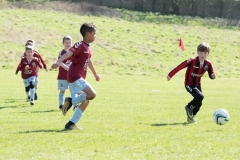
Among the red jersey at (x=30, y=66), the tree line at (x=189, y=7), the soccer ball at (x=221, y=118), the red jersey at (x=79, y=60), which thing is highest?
the red jersey at (x=79, y=60)

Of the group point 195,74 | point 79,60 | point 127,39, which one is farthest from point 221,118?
point 127,39

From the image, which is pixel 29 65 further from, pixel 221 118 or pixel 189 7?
pixel 189 7

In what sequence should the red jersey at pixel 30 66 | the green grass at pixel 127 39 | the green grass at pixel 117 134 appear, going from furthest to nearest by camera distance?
1. the green grass at pixel 127 39
2. the red jersey at pixel 30 66
3. the green grass at pixel 117 134

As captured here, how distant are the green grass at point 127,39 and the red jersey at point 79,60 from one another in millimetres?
26789

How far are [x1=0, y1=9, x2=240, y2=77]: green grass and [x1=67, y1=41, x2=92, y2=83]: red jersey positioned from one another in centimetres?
2679

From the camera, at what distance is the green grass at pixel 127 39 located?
39844 millimetres

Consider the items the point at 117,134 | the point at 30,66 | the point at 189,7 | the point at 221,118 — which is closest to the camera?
the point at 117,134

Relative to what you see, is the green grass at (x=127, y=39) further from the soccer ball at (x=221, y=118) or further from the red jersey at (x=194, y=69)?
the soccer ball at (x=221, y=118)

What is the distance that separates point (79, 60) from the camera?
9617 millimetres

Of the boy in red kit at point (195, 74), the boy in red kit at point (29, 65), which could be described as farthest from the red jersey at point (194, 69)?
the boy in red kit at point (29, 65)

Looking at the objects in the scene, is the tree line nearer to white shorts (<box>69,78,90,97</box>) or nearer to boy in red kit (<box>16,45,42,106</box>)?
boy in red kit (<box>16,45,42,106</box>)

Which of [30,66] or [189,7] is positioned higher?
[30,66]

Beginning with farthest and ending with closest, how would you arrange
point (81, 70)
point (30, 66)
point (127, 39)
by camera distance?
1. point (127, 39)
2. point (30, 66)
3. point (81, 70)

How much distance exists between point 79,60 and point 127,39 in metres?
38.9
